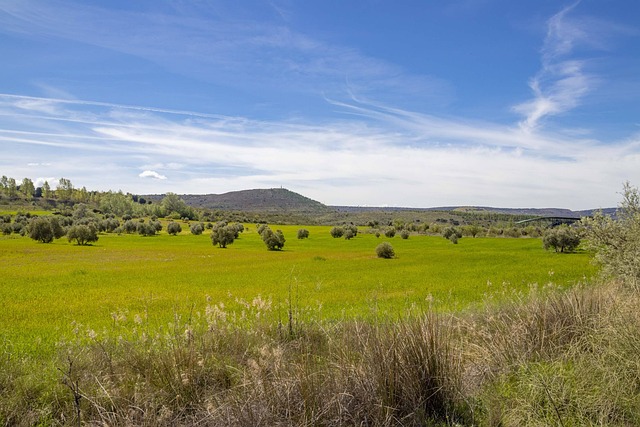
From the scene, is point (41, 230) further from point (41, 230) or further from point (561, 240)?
point (561, 240)

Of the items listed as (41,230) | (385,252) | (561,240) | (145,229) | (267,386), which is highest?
(267,386)

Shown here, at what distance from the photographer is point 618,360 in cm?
657

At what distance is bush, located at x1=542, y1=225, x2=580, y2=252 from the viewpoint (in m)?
48.8

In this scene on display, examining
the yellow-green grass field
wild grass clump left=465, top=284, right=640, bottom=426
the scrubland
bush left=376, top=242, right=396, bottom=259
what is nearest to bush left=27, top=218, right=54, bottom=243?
the yellow-green grass field

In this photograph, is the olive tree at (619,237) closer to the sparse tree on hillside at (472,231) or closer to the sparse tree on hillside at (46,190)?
the sparse tree on hillside at (472,231)

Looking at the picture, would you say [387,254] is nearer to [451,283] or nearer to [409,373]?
[451,283]

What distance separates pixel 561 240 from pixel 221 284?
41445 millimetres

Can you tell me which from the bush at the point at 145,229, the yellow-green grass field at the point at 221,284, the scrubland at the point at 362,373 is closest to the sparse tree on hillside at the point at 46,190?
the bush at the point at 145,229

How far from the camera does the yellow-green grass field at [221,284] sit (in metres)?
15.5

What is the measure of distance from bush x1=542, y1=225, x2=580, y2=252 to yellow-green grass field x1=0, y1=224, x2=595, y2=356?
930cm

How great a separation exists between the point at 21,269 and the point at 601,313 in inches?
1561

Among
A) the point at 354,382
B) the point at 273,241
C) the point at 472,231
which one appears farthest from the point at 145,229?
the point at 354,382

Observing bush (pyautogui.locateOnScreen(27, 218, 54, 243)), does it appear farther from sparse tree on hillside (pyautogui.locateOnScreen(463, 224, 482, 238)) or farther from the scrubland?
sparse tree on hillside (pyautogui.locateOnScreen(463, 224, 482, 238))

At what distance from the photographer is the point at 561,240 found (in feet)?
161
